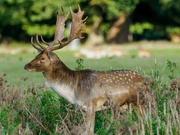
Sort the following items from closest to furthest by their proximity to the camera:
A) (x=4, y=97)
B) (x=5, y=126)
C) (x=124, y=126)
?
(x=124, y=126) → (x=5, y=126) → (x=4, y=97)

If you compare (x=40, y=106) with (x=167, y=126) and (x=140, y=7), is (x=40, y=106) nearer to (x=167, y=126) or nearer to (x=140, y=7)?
(x=167, y=126)

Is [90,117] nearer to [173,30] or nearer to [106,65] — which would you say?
[106,65]

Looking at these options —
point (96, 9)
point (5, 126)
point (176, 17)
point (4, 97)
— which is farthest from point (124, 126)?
point (176, 17)

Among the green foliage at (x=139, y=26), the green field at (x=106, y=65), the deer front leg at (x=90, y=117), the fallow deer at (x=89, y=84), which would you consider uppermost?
the green foliage at (x=139, y=26)

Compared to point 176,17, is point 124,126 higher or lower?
lower

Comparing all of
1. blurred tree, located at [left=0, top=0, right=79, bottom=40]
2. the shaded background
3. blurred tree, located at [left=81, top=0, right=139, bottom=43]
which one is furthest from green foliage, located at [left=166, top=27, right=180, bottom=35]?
blurred tree, located at [left=0, top=0, right=79, bottom=40]

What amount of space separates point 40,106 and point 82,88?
5.05ft

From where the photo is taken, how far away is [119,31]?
47406 millimetres

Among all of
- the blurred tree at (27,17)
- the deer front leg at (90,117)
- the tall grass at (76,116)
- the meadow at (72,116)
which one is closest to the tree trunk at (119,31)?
the blurred tree at (27,17)

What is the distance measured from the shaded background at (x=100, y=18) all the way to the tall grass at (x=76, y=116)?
3030 cm

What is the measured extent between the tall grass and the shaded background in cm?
3030

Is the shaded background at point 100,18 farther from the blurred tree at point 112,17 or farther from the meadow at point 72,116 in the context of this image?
the meadow at point 72,116

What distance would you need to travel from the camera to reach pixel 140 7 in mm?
52062

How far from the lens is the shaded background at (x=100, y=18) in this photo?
4431 centimetres
